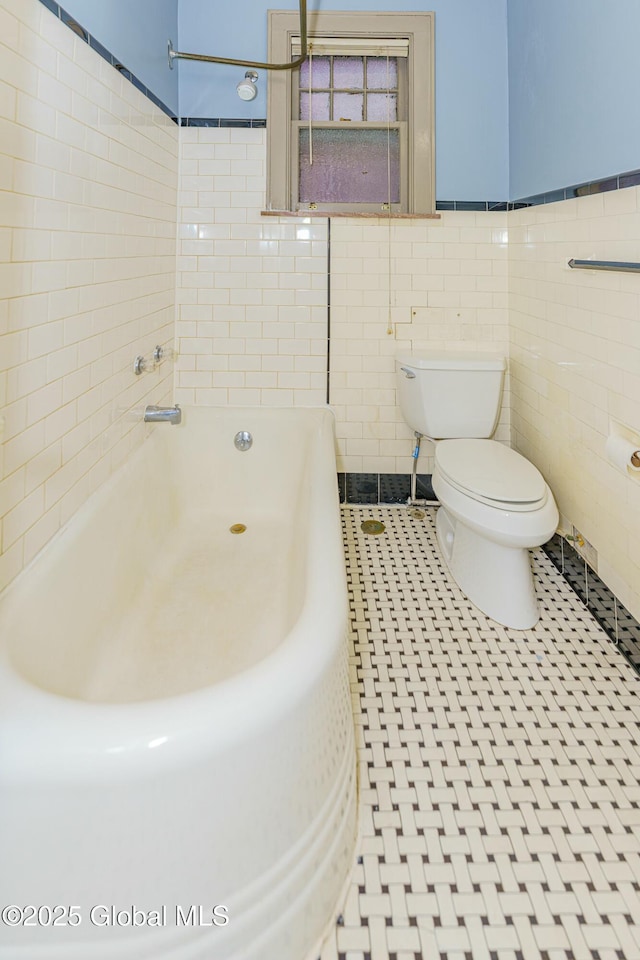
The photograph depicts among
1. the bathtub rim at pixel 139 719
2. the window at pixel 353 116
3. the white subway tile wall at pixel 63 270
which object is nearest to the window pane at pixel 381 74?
the window at pixel 353 116

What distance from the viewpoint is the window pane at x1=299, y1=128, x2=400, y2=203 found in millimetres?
2930

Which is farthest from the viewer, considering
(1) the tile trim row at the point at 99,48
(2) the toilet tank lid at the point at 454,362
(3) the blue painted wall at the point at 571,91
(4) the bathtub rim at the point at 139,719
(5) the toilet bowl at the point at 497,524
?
(2) the toilet tank lid at the point at 454,362

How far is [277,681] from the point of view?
0.96 meters

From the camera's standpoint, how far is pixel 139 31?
221cm

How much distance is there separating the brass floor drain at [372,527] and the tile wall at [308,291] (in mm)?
531

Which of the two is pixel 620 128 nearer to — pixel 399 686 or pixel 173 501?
pixel 399 686

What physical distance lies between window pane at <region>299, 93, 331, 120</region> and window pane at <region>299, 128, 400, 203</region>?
0.07m

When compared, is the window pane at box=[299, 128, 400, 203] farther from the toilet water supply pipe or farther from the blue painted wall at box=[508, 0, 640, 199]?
the toilet water supply pipe

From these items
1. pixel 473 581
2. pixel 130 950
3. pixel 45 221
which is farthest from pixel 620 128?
pixel 130 950

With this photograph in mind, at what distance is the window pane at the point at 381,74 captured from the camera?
2.90 meters

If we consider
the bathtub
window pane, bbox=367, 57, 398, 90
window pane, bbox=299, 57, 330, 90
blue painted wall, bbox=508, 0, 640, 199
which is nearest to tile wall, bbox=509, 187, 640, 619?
blue painted wall, bbox=508, 0, 640, 199

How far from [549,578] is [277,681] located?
174 centimetres

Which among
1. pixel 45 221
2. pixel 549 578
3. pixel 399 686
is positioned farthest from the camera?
pixel 549 578

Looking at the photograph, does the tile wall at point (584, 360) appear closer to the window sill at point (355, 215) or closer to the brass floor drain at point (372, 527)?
the window sill at point (355, 215)
